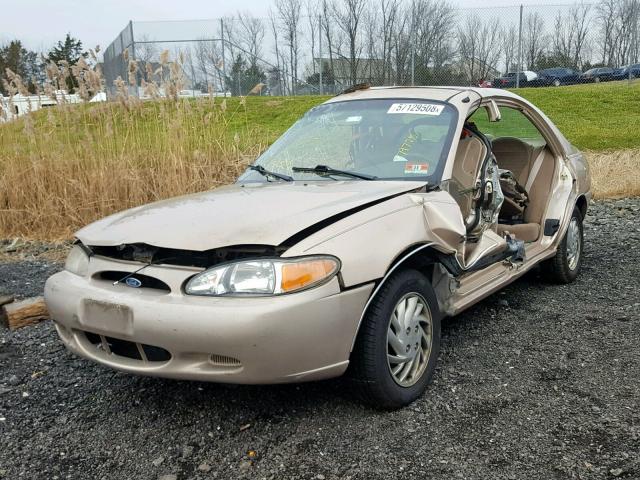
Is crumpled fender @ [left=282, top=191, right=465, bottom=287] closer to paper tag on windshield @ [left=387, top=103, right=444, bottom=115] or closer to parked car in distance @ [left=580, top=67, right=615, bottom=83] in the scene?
paper tag on windshield @ [left=387, top=103, right=444, bottom=115]

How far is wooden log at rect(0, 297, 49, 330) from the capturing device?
13.5ft

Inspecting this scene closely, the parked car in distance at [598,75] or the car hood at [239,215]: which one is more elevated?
the parked car in distance at [598,75]

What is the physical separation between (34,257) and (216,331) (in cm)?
464

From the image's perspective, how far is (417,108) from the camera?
12.5 feet

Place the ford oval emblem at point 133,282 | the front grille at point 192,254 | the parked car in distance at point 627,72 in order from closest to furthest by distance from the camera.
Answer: the front grille at point 192,254, the ford oval emblem at point 133,282, the parked car in distance at point 627,72

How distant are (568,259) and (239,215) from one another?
3.21 meters

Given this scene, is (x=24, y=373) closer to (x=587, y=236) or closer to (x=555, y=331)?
(x=555, y=331)

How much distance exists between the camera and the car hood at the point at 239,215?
102 inches

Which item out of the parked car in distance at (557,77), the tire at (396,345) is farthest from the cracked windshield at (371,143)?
the parked car in distance at (557,77)

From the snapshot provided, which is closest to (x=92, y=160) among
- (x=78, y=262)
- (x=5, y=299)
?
(x=5, y=299)

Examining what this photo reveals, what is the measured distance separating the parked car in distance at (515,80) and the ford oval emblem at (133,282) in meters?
19.9

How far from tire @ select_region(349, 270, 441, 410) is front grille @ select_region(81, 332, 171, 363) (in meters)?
0.84

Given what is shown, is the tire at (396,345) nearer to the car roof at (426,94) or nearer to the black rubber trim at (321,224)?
the black rubber trim at (321,224)

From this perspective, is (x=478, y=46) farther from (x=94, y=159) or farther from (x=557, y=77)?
(x=94, y=159)
